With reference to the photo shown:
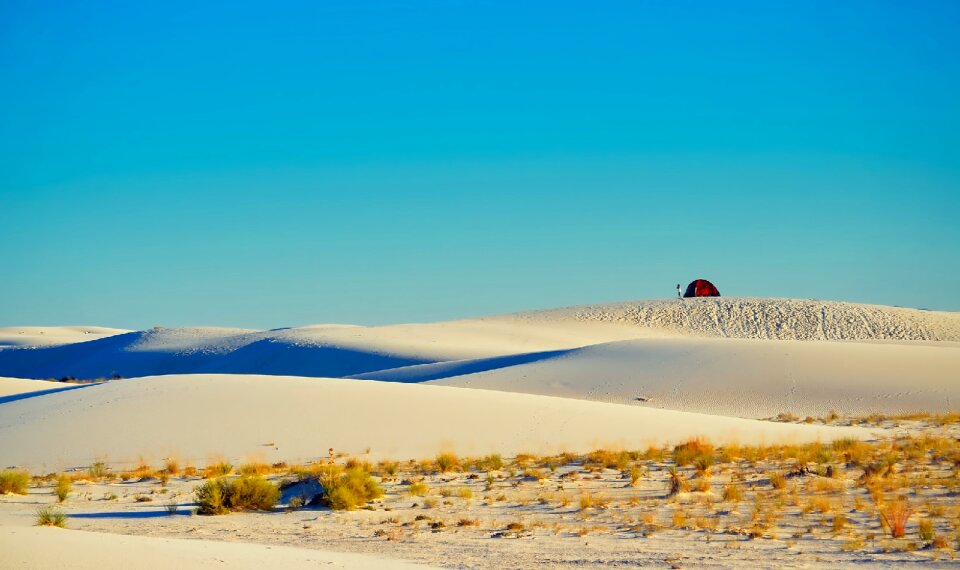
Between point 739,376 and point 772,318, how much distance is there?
40.0m

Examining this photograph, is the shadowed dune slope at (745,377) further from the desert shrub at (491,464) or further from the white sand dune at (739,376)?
the desert shrub at (491,464)

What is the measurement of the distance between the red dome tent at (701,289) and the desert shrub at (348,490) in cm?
8247

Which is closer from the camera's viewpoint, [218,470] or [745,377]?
[218,470]

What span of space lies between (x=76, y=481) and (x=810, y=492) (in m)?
12.7

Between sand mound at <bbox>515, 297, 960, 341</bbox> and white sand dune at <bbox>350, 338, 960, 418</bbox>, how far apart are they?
27.4m

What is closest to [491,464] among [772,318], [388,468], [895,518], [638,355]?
[388,468]

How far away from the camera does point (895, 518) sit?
11.9 m

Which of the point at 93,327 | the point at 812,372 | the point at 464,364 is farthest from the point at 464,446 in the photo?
the point at 93,327

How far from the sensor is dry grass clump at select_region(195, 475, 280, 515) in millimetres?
14211

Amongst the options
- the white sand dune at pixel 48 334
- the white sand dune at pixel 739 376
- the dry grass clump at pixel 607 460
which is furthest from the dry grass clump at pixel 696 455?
the white sand dune at pixel 48 334

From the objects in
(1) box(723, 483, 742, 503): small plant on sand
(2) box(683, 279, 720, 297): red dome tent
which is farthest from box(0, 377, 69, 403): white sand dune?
(2) box(683, 279, 720, 297): red dome tent

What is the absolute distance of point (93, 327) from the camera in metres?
156

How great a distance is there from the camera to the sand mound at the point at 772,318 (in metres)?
75.6

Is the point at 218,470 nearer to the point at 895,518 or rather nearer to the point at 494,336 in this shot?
the point at 895,518
